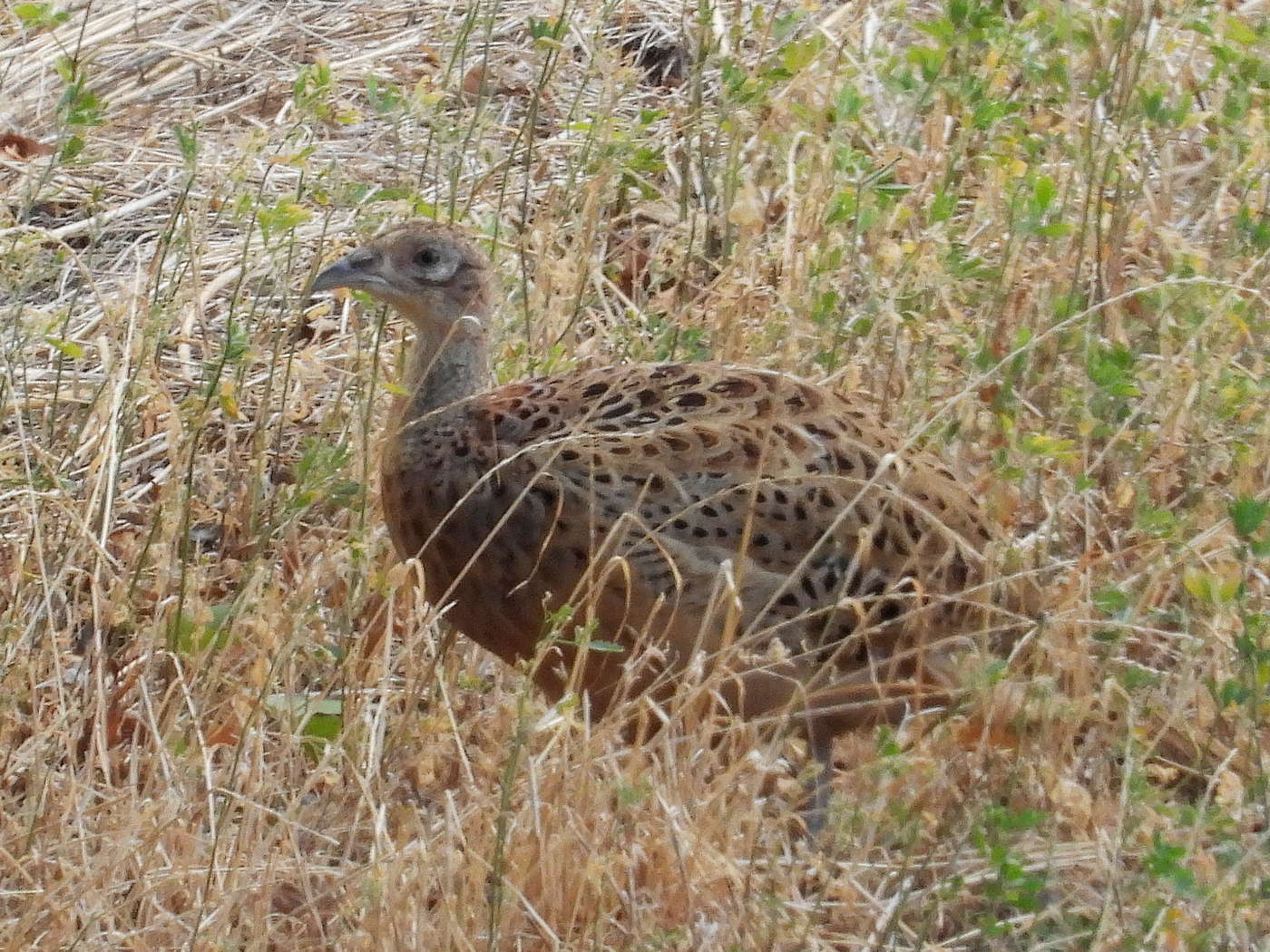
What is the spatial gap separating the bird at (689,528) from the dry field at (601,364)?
131mm

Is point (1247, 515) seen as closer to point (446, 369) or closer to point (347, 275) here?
point (446, 369)

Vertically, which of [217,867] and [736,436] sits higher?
[736,436]

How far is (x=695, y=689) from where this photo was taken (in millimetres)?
3432

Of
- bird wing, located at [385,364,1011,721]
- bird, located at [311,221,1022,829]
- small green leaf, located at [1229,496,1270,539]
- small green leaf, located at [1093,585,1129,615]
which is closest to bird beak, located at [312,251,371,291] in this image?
bird, located at [311,221,1022,829]

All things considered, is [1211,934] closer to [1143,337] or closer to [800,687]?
[800,687]

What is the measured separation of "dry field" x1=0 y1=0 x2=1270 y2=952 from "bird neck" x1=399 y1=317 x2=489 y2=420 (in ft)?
0.34

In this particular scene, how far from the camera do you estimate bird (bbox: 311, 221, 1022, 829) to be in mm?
4082

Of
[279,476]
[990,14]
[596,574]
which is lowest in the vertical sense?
[279,476]

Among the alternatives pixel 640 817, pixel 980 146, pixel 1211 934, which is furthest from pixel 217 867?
pixel 980 146

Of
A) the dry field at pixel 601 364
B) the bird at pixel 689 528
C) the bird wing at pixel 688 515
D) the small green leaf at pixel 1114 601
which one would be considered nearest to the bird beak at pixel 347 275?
the dry field at pixel 601 364

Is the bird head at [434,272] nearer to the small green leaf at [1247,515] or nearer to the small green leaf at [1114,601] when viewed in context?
the small green leaf at [1114,601]

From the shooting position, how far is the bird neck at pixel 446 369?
4.50 meters

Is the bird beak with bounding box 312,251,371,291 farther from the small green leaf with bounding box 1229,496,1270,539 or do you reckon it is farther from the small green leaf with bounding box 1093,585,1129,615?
the small green leaf with bounding box 1229,496,1270,539

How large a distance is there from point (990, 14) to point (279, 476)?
6.49ft
